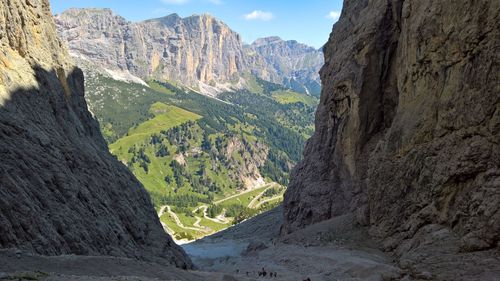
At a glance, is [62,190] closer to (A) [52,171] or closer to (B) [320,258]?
(A) [52,171]

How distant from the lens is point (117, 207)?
2047 inches

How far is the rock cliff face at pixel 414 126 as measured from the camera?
4372cm

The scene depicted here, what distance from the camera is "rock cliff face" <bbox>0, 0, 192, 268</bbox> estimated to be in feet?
111

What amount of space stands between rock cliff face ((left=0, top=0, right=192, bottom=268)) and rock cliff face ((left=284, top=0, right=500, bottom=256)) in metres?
27.8

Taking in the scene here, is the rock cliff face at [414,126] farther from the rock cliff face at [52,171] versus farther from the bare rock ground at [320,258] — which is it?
the rock cliff face at [52,171]

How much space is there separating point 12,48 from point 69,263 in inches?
1161

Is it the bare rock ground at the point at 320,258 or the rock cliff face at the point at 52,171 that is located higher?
the rock cliff face at the point at 52,171

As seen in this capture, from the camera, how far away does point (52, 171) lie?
135 ft

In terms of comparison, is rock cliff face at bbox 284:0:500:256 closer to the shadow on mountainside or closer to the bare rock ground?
the bare rock ground

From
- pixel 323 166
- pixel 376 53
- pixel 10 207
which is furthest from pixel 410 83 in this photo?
pixel 10 207

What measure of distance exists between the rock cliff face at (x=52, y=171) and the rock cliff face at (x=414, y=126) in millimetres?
27829

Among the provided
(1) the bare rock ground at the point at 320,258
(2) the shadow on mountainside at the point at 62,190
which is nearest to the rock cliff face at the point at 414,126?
(1) the bare rock ground at the point at 320,258

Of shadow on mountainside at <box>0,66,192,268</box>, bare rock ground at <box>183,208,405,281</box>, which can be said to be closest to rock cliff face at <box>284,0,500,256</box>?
bare rock ground at <box>183,208,405,281</box>

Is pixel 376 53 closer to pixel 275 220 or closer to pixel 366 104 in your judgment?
pixel 366 104
